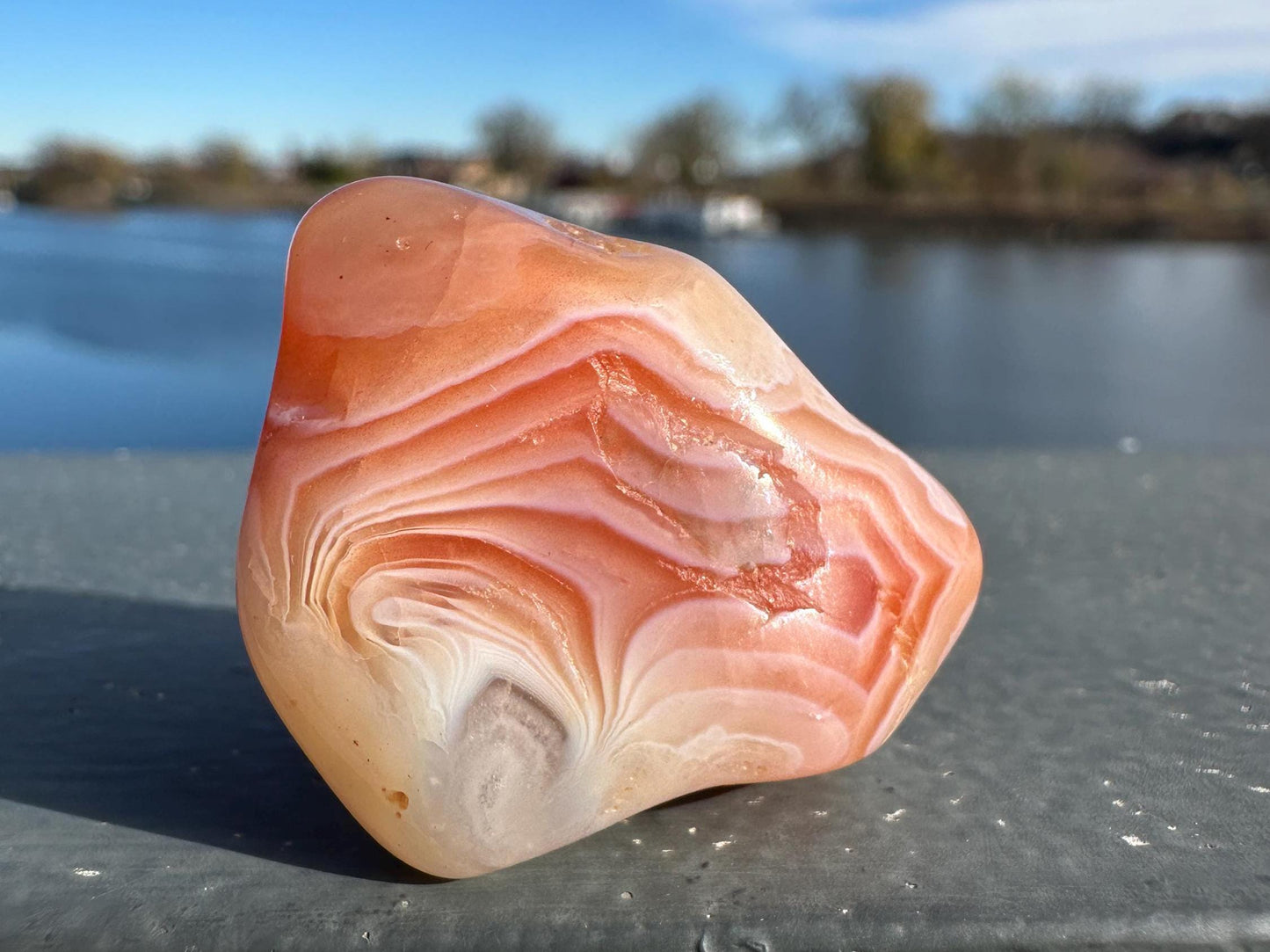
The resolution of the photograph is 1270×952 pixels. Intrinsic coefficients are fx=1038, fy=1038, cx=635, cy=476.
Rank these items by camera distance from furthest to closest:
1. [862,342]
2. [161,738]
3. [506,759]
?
[862,342], [161,738], [506,759]

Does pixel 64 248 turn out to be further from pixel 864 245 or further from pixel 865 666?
pixel 864 245

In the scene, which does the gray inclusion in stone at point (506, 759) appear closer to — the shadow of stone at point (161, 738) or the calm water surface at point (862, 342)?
the shadow of stone at point (161, 738)

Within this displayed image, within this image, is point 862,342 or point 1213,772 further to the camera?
point 862,342

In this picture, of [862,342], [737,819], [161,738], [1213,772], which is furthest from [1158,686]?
[862,342]

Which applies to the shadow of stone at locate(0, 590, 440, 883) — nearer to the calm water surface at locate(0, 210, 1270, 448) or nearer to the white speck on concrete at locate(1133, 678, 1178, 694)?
the white speck on concrete at locate(1133, 678, 1178, 694)

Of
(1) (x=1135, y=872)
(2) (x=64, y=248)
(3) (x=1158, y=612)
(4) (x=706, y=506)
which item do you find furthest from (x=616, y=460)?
(2) (x=64, y=248)

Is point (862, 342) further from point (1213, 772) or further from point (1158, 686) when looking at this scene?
point (1213, 772)
